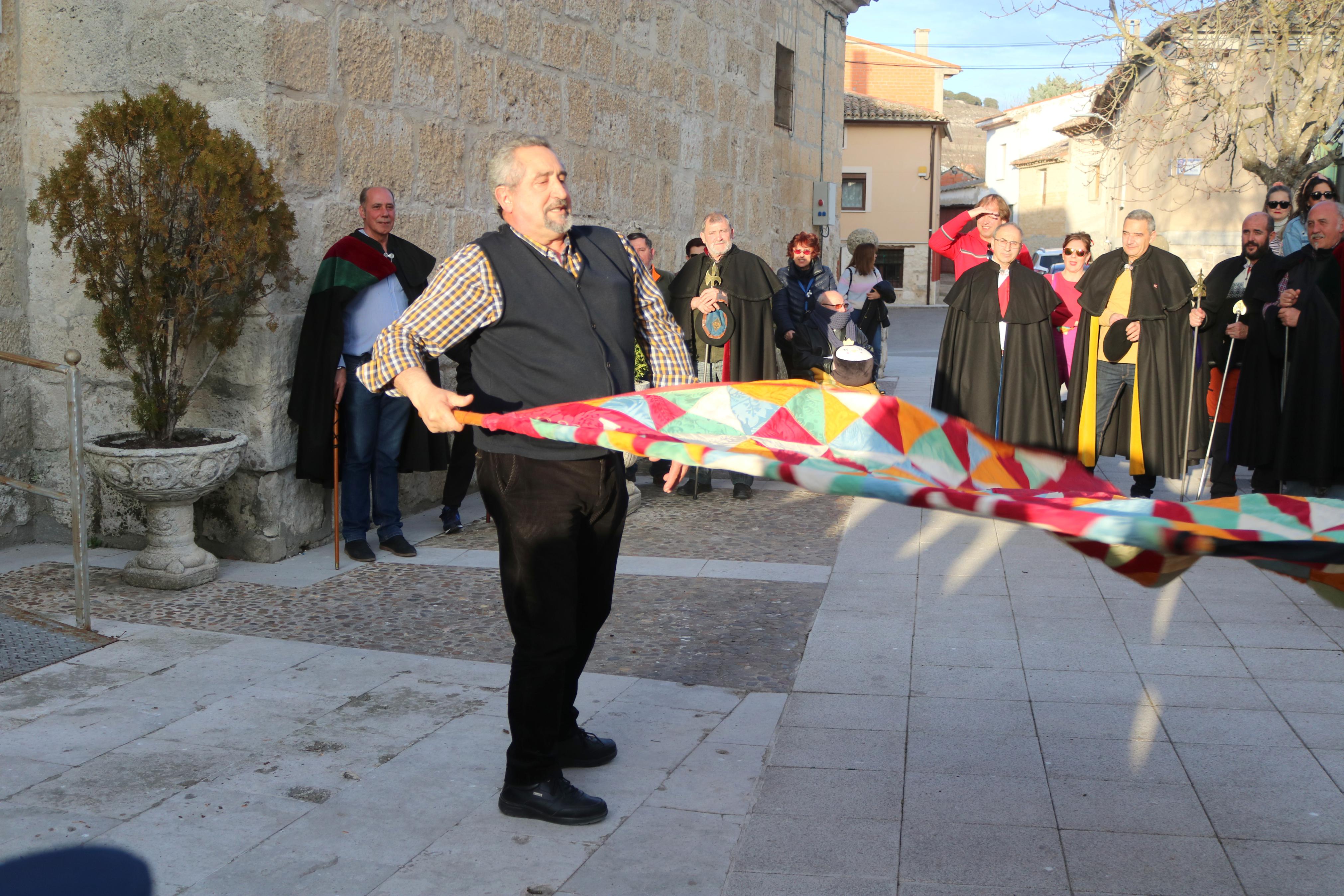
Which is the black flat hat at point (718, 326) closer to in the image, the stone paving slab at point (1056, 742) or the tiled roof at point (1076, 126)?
the stone paving slab at point (1056, 742)

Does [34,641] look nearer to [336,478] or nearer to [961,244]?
[336,478]

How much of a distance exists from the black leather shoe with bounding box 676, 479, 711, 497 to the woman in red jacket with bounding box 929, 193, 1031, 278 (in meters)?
2.67

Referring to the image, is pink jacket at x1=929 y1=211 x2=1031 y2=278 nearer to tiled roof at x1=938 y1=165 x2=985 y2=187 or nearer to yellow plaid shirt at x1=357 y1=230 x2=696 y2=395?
yellow plaid shirt at x1=357 y1=230 x2=696 y2=395

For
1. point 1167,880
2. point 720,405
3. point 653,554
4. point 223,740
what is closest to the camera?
point 1167,880

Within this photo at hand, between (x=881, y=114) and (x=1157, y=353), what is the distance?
41.6 metres

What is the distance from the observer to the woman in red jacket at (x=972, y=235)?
9.72 m

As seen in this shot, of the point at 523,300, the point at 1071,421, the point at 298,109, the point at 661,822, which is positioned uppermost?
the point at 298,109

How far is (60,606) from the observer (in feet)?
18.9

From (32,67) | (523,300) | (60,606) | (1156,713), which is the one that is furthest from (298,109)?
(1156,713)

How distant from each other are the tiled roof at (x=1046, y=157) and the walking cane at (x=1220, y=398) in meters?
36.7

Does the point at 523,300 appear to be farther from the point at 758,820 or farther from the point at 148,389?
the point at 148,389

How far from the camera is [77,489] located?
5320mm

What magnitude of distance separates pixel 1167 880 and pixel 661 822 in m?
1.38

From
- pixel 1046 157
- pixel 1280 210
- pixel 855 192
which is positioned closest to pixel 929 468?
pixel 1280 210
